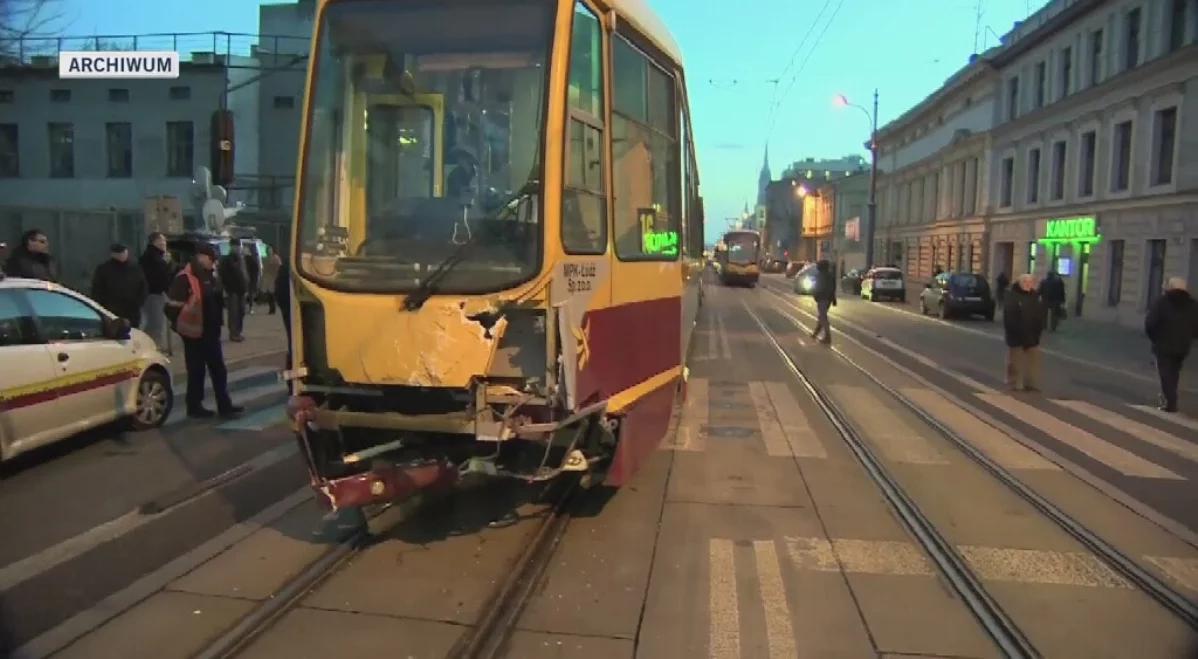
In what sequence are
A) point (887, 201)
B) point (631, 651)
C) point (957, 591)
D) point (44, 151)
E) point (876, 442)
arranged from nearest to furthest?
point (631, 651) → point (957, 591) → point (876, 442) → point (44, 151) → point (887, 201)

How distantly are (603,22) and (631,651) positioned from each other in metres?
3.61

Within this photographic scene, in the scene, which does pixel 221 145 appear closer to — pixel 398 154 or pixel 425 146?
pixel 398 154

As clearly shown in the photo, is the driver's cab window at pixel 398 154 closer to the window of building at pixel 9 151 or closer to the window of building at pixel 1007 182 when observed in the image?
the window of building at pixel 9 151

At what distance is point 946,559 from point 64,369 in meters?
6.81

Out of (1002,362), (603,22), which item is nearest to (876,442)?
(603,22)

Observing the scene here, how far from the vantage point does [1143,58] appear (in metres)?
29.7

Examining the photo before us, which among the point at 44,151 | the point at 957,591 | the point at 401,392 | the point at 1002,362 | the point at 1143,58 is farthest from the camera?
the point at 44,151

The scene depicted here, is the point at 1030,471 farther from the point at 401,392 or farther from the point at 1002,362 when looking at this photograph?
the point at 1002,362

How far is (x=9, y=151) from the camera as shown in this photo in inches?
1497

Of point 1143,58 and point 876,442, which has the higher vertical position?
point 1143,58

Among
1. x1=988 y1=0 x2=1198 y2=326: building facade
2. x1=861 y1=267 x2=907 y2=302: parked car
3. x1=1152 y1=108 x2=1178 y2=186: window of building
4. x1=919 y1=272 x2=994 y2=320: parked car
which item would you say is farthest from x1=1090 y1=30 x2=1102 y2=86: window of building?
x1=861 y1=267 x2=907 y2=302: parked car

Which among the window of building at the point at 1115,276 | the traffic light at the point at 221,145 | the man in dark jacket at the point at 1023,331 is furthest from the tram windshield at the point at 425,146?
the window of building at the point at 1115,276

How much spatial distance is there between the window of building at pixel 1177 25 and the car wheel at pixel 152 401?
96.9ft

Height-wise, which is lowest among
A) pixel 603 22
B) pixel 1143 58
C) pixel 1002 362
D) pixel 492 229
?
pixel 1002 362
